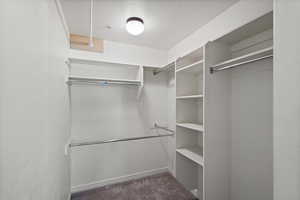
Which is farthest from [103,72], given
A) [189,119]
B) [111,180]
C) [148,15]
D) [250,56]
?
[250,56]

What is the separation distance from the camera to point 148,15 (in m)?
1.54

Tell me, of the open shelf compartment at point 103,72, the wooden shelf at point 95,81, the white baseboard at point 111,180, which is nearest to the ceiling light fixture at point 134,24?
the open shelf compartment at point 103,72

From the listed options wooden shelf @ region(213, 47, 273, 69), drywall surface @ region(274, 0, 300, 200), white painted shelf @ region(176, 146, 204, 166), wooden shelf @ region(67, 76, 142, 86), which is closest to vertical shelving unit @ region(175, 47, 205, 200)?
white painted shelf @ region(176, 146, 204, 166)

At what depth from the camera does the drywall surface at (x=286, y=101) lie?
586 millimetres

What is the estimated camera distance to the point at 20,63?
0.50 meters

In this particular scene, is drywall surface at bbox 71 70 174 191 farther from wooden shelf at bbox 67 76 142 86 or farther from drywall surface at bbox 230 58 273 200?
drywall surface at bbox 230 58 273 200

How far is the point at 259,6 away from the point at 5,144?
6.76 ft

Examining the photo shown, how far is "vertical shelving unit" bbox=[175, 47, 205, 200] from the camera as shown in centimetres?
186

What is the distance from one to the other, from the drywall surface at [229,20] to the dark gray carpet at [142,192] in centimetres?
218

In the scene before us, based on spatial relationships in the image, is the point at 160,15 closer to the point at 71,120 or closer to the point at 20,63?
the point at 20,63

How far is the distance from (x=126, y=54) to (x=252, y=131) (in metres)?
2.17

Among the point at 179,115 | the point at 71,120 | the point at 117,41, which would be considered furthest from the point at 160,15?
the point at 71,120

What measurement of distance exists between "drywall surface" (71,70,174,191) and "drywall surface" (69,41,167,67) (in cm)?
30

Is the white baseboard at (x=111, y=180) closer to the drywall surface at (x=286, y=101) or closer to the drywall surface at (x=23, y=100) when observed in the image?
the drywall surface at (x=23, y=100)
